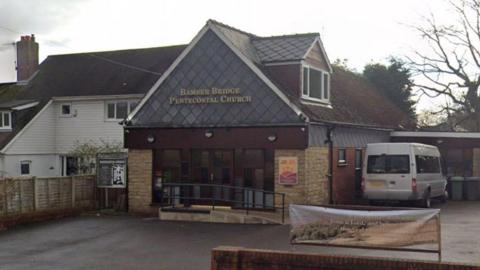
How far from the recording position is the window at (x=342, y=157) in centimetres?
2276

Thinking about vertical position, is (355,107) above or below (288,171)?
above

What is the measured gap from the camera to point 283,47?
22.3 m

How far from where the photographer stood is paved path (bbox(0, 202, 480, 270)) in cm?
1290

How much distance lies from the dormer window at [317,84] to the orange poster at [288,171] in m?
3.01

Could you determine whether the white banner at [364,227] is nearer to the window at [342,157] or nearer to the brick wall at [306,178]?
the brick wall at [306,178]

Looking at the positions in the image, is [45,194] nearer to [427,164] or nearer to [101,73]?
[427,164]

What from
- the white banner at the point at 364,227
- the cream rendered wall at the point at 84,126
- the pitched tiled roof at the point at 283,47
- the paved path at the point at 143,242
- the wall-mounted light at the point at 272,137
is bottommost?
the paved path at the point at 143,242

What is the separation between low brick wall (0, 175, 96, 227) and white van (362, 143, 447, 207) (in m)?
10.3

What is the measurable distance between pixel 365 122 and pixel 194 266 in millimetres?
14859

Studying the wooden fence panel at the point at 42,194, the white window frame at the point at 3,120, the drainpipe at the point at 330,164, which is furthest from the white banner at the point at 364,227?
the white window frame at the point at 3,120

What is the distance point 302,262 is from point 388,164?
1265cm

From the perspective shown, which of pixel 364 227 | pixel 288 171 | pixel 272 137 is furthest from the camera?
pixel 272 137

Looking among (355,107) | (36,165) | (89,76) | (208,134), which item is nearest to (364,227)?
(208,134)

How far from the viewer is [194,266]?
12.3 meters
